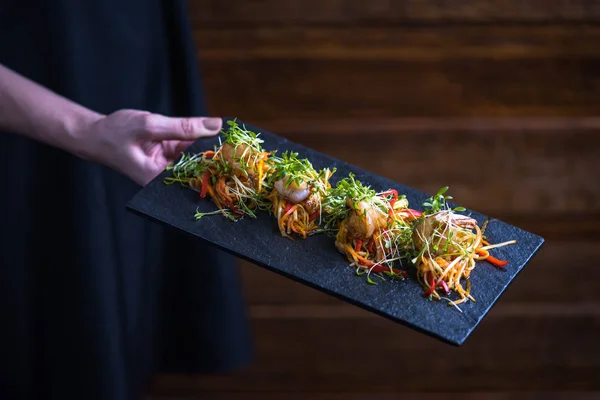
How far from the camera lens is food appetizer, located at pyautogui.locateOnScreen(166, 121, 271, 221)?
6.01ft

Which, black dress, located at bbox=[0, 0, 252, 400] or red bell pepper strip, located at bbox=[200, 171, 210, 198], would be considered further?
black dress, located at bbox=[0, 0, 252, 400]

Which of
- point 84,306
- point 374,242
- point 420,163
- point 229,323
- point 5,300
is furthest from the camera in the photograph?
point 420,163

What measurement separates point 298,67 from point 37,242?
1.06 meters

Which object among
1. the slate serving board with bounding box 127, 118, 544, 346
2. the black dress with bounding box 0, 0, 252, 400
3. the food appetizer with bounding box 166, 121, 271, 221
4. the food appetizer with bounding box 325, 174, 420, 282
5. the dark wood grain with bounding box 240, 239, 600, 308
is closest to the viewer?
the slate serving board with bounding box 127, 118, 544, 346

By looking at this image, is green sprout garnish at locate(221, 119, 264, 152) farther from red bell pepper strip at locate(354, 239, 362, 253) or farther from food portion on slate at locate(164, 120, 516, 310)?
red bell pepper strip at locate(354, 239, 362, 253)

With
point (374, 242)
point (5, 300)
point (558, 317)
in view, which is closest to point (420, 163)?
point (558, 317)

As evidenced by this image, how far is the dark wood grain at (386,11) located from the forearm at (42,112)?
2.88ft

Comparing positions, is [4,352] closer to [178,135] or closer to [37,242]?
[37,242]

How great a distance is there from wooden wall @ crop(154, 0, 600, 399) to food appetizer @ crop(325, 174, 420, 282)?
44.0 inches

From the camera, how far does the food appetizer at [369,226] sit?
5.62 feet

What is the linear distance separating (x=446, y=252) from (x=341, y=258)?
22 centimetres

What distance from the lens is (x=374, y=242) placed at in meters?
1.73

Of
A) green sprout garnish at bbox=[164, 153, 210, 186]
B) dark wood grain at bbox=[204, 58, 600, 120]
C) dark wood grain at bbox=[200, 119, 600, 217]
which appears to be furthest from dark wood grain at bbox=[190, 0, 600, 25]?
green sprout garnish at bbox=[164, 153, 210, 186]

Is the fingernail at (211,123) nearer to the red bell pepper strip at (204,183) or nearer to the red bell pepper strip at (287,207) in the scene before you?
the red bell pepper strip at (204,183)
